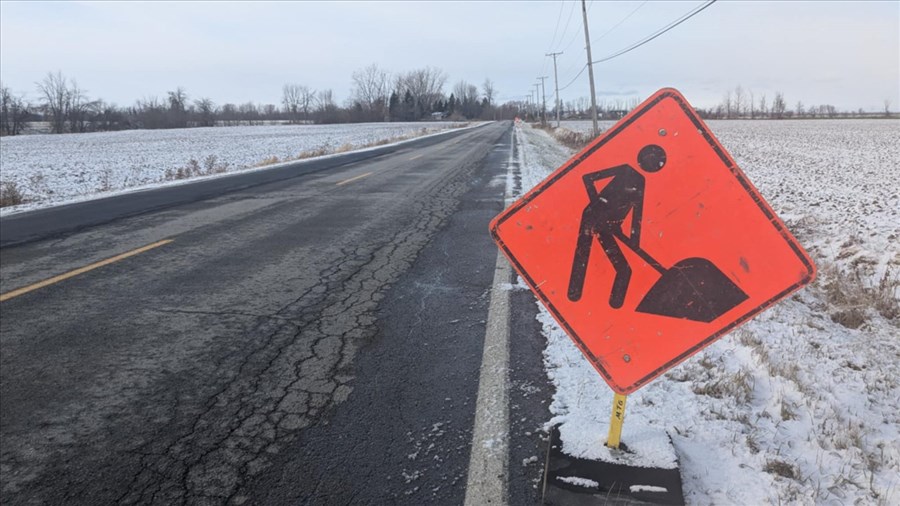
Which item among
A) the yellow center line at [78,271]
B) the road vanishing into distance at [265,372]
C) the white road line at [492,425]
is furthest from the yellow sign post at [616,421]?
the yellow center line at [78,271]

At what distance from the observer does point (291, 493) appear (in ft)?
7.24

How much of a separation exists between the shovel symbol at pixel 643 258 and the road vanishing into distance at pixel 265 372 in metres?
0.87

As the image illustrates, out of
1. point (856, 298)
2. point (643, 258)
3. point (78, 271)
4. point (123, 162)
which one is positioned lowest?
point (856, 298)

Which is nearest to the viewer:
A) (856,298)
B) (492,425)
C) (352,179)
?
(492,425)

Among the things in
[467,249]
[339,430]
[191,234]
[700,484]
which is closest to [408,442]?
[339,430]

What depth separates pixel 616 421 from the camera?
7.55 feet

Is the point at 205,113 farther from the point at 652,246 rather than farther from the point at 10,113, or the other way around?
the point at 652,246

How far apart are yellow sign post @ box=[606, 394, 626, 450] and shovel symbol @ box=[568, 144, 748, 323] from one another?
40 centimetres

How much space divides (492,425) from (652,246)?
3.90 ft

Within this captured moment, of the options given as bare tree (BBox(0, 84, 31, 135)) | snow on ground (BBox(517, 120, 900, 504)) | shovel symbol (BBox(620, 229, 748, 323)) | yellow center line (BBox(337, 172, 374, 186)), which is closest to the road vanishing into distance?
snow on ground (BBox(517, 120, 900, 504))

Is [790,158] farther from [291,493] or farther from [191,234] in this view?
[291,493]

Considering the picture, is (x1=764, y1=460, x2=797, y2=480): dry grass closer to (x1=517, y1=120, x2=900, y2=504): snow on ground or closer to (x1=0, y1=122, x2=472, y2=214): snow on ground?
(x1=517, y1=120, x2=900, y2=504): snow on ground

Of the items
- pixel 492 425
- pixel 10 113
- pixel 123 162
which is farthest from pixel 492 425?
pixel 10 113

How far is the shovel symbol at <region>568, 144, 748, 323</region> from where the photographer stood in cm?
208
